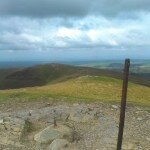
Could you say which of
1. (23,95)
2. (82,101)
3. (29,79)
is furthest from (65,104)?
(29,79)

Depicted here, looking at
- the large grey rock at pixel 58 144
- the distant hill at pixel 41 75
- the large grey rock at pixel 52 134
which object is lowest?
the distant hill at pixel 41 75

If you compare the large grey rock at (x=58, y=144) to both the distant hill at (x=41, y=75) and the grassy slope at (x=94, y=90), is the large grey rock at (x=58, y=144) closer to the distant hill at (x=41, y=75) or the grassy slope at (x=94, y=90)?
the grassy slope at (x=94, y=90)

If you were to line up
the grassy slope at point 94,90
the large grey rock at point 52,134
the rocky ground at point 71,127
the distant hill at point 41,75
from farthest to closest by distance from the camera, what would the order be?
the distant hill at point 41,75 < the grassy slope at point 94,90 < the large grey rock at point 52,134 < the rocky ground at point 71,127

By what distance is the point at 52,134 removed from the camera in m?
21.1

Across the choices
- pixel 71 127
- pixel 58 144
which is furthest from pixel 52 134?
pixel 71 127

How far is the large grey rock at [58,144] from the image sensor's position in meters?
20.0

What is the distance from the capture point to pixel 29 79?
117750 mm

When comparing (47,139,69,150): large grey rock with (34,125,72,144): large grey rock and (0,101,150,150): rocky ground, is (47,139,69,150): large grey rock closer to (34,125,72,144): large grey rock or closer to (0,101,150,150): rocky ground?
(0,101,150,150): rocky ground

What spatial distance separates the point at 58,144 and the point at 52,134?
113 centimetres

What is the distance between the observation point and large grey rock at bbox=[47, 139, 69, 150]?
20.0 metres

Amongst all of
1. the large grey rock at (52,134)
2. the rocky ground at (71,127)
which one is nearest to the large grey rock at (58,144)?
the rocky ground at (71,127)

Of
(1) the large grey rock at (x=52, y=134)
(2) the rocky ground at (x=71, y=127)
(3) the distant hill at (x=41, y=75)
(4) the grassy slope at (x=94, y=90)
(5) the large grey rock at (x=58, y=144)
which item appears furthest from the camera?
(3) the distant hill at (x=41, y=75)

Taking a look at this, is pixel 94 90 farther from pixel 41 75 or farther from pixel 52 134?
pixel 41 75

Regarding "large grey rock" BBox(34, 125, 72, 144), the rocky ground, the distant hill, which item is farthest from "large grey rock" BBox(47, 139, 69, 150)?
the distant hill
